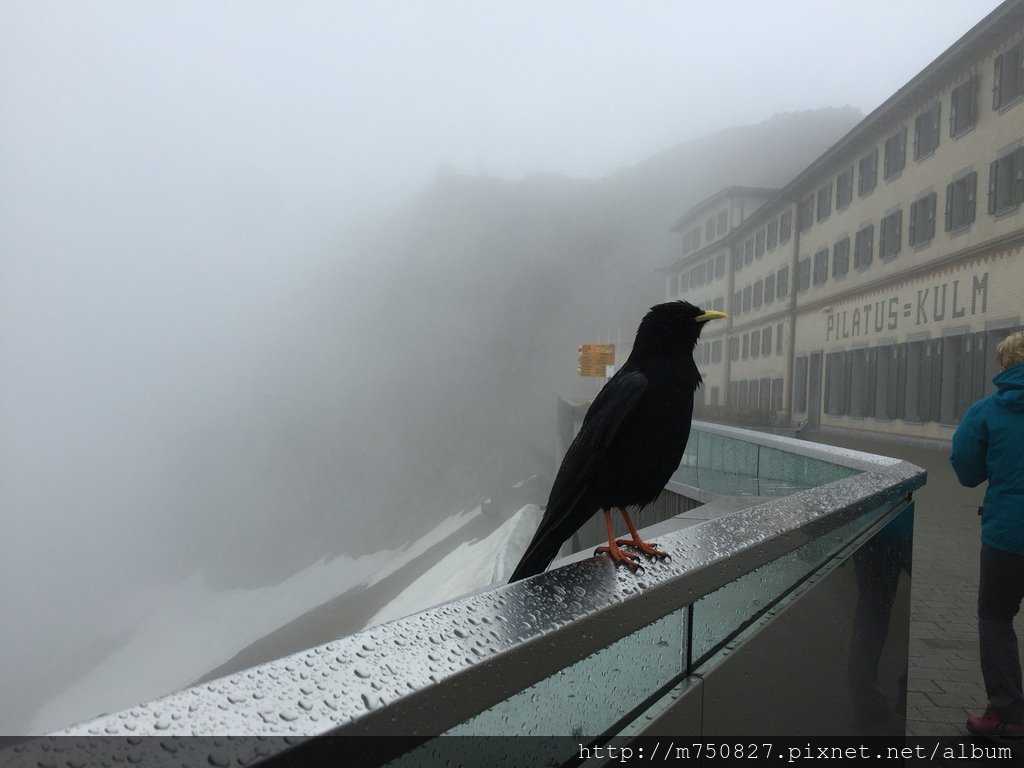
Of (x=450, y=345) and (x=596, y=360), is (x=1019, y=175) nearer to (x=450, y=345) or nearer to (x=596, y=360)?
(x=596, y=360)

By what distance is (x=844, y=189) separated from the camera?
23.4m

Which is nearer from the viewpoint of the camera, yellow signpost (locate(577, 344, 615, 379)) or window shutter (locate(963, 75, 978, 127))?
window shutter (locate(963, 75, 978, 127))

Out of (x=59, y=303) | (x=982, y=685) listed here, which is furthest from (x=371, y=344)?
(x=982, y=685)

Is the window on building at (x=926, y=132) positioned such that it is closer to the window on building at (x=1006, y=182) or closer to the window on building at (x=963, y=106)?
the window on building at (x=963, y=106)

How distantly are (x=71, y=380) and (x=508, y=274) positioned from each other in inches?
4133

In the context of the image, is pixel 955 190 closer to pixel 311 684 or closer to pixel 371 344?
pixel 311 684

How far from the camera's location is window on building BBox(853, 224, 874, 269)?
2160 cm

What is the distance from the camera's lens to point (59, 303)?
176 metres

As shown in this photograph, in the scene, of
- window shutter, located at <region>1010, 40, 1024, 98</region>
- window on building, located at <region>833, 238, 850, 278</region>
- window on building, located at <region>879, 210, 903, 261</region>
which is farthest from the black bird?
window on building, located at <region>833, 238, 850, 278</region>

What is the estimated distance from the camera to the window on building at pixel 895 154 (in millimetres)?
19617

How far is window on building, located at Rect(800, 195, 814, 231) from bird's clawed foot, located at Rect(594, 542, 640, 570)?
1069 inches

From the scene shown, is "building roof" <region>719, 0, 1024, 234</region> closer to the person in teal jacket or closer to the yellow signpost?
the yellow signpost

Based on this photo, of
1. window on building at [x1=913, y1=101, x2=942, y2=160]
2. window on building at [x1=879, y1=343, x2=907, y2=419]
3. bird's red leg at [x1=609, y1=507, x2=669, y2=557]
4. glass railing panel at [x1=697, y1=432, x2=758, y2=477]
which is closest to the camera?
bird's red leg at [x1=609, y1=507, x2=669, y2=557]

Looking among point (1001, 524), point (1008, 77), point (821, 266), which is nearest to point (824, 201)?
point (821, 266)
